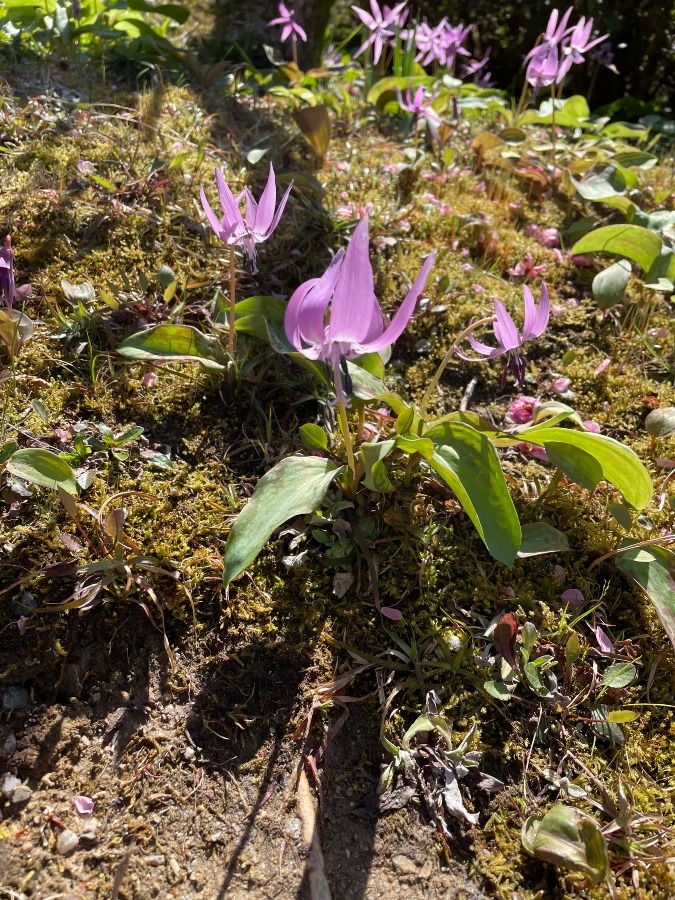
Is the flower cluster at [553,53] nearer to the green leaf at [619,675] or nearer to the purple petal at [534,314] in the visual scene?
the purple petal at [534,314]

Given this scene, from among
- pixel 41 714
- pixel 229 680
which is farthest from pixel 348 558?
pixel 41 714

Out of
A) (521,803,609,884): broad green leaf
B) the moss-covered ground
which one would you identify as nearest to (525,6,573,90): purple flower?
the moss-covered ground

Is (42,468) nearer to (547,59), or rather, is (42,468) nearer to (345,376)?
(345,376)

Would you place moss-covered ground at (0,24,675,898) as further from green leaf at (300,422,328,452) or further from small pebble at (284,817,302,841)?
green leaf at (300,422,328,452)

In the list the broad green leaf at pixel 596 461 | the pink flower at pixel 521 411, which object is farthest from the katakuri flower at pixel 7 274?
the pink flower at pixel 521 411

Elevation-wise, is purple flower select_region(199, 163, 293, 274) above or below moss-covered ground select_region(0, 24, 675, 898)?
above

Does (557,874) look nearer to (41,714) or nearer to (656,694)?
(656,694)

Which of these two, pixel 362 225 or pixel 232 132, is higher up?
pixel 362 225
